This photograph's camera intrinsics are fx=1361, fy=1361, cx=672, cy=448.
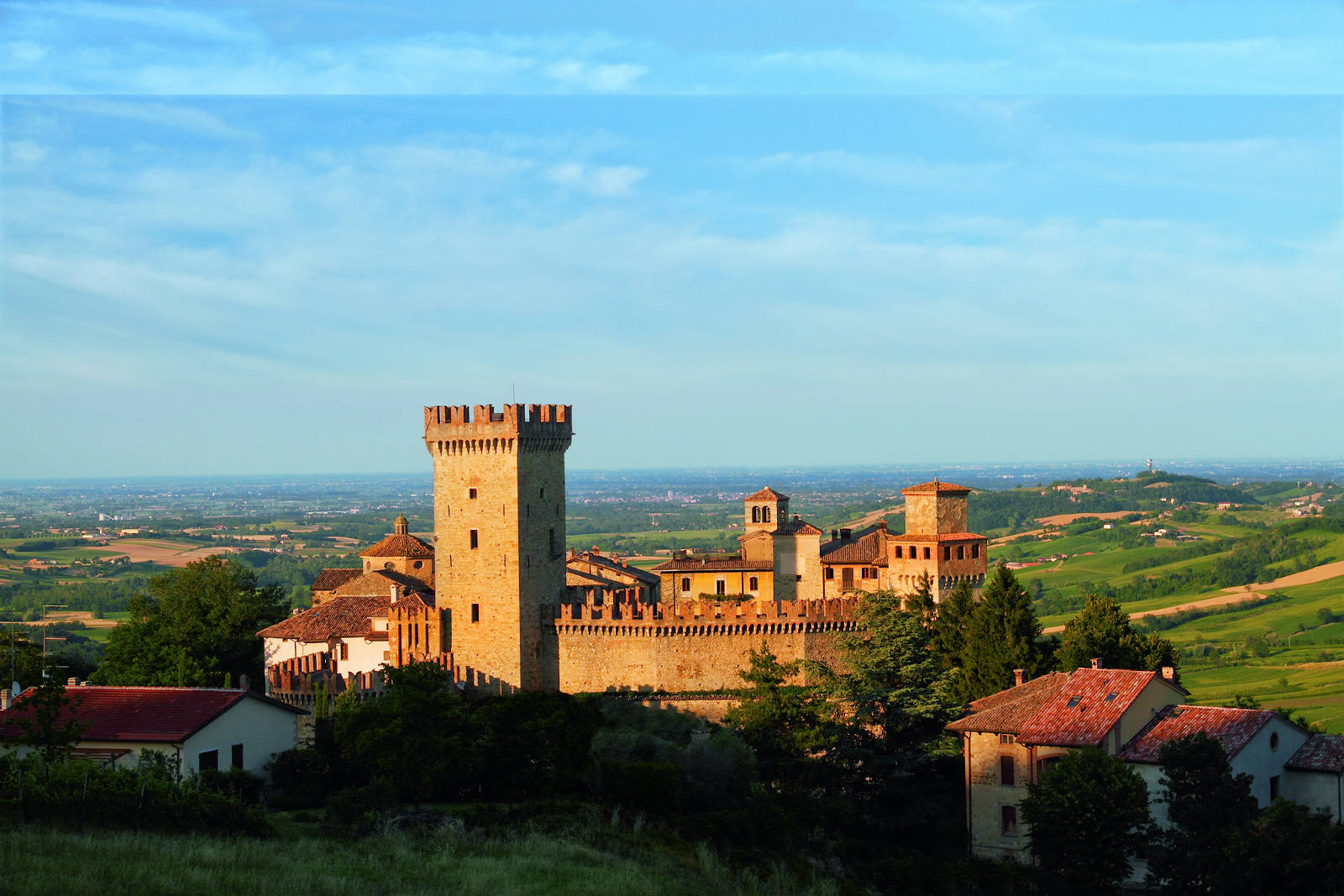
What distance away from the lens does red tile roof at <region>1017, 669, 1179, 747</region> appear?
3694 centimetres

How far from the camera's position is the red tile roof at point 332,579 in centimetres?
6138

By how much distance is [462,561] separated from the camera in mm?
45812

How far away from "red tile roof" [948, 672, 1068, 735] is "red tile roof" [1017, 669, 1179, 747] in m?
0.28

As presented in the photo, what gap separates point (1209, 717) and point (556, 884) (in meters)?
21.5

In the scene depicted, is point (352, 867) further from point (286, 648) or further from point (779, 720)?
point (286, 648)

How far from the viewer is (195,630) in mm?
51562

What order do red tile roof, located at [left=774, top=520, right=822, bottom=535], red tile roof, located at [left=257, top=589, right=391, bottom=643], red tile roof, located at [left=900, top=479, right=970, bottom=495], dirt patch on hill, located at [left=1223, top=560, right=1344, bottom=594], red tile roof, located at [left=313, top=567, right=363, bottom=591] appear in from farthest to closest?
dirt patch on hill, located at [left=1223, top=560, right=1344, bottom=594] < red tile roof, located at [left=313, top=567, right=363, bottom=591] < red tile roof, located at [left=774, top=520, right=822, bottom=535] < red tile roof, located at [left=900, top=479, right=970, bottom=495] < red tile roof, located at [left=257, top=589, right=391, bottom=643]

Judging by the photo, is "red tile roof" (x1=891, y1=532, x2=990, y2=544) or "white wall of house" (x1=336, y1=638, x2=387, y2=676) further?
"red tile roof" (x1=891, y1=532, x2=990, y2=544)

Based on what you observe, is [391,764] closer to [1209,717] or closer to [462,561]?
[462,561]

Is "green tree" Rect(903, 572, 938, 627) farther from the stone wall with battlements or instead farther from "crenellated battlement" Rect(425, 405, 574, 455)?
"crenellated battlement" Rect(425, 405, 574, 455)

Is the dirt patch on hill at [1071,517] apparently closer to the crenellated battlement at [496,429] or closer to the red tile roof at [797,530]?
the red tile roof at [797,530]

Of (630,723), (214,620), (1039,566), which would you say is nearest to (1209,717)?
(630,723)

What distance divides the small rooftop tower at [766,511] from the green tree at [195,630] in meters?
20.6

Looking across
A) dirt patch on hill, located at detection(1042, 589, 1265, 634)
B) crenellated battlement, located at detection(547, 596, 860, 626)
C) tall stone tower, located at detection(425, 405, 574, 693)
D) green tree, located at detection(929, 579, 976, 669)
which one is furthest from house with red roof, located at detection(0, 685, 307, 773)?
dirt patch on hill, located at detection(1042, 589, 1265, 634)
